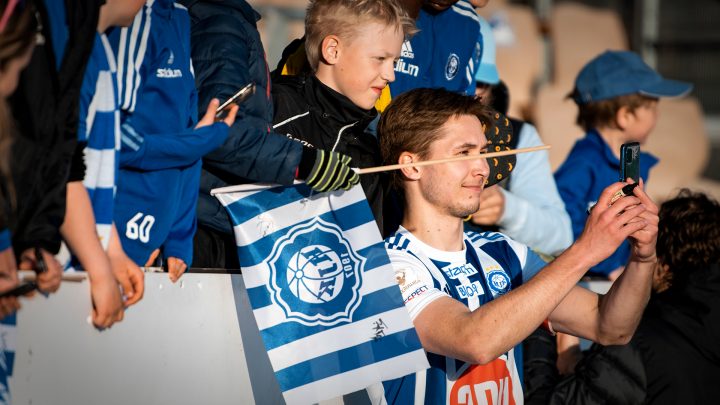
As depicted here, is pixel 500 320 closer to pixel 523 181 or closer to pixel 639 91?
pixel 523 181

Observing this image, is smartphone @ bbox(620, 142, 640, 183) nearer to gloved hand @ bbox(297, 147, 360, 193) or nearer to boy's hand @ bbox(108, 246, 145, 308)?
gloved hand @ bbox(297, 147, 360, 193)

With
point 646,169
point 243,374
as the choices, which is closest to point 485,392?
point 243,374

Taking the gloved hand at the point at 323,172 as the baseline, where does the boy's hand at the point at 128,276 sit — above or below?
below

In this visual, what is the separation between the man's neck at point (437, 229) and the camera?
364 cm

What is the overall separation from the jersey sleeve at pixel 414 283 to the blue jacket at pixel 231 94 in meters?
0.43

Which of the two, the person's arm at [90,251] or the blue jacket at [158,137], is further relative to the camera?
the blue jacket at [158,137]

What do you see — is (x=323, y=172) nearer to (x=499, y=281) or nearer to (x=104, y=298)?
(x=499, y=281)

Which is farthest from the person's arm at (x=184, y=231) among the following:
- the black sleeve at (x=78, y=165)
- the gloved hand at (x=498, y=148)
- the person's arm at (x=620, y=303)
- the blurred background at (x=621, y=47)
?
the blurred background at (x=621, y=47)

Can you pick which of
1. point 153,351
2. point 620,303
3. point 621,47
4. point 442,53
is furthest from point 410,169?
point 621,47

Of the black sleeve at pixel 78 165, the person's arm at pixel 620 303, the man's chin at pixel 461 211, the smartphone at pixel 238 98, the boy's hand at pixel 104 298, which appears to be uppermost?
the smartphone at pixel 238 98

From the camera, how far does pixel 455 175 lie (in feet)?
11.9

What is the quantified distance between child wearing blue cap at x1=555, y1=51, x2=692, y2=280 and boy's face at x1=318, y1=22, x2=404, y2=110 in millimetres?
1856

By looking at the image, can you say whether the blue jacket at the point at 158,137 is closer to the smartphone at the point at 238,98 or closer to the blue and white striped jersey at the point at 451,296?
the smartphone at the point at 238,98

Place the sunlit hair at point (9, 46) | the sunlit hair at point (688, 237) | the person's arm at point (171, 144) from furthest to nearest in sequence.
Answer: the sunlit hair at point (688, 237), the person's arm at point (171, 144), the sunlit hair at point (9, 46)
